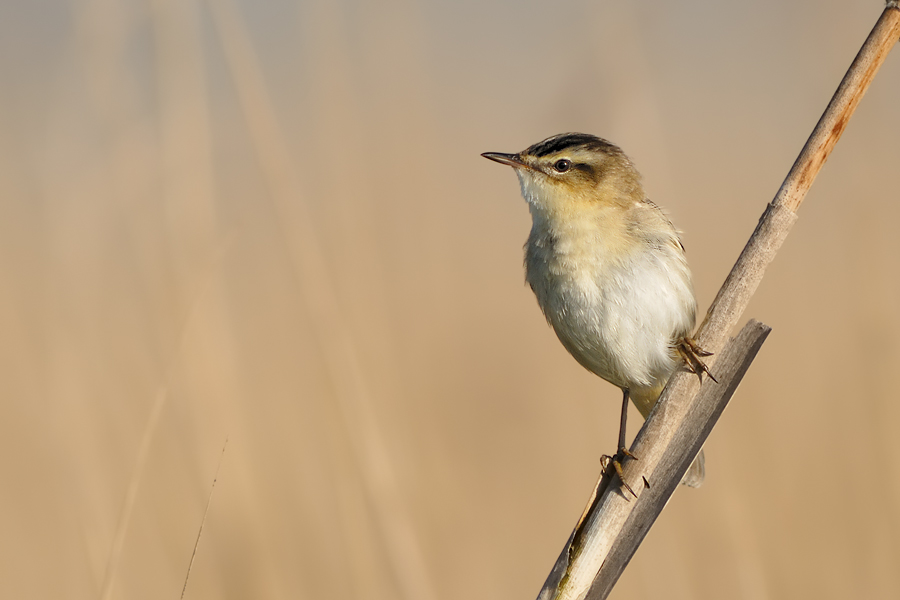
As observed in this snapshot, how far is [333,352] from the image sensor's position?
7.21 feet

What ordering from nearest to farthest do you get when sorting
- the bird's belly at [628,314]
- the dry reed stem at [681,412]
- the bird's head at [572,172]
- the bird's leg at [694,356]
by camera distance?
the dry reed stem at [681,412] < the bird's leg at [694,356] < the bird's belly at [628,314] < the bird's head at [572,172]

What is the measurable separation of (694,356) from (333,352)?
3.21 feet

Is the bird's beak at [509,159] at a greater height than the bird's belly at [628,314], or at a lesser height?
greater

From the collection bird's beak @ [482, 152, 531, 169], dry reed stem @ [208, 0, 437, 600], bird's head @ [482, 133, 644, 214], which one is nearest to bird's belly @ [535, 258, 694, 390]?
bird's head @ [482, 133, 644, 214]

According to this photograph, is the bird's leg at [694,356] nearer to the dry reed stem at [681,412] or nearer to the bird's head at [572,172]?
the dry reed stem at [681,412]

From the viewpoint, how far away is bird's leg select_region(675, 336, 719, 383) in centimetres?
151

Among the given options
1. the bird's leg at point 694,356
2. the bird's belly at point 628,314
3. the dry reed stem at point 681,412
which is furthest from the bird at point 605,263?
the dry reed stem at point 681,412

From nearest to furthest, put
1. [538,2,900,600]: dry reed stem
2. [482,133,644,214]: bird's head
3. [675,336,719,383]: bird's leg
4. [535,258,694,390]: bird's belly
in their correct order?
[538,2,900,600]: dry reed stem
[675,336,719,383]: bird's leg
[535,258,694,390]: bird's belly
[482,133,644,214]: bird's head

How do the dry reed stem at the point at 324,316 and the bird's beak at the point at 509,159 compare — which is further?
the bird's beak at the point at 509,159

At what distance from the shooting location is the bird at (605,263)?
6.92 feet

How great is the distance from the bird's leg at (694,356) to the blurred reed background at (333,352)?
30.3 inches

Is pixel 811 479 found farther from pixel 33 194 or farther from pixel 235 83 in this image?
pixel 33 194

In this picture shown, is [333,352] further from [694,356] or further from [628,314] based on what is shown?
[694,356]

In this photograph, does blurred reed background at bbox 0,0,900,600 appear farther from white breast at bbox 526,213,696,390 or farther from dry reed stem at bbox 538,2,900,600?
dry reed stem at bbox 538,2,900,600
